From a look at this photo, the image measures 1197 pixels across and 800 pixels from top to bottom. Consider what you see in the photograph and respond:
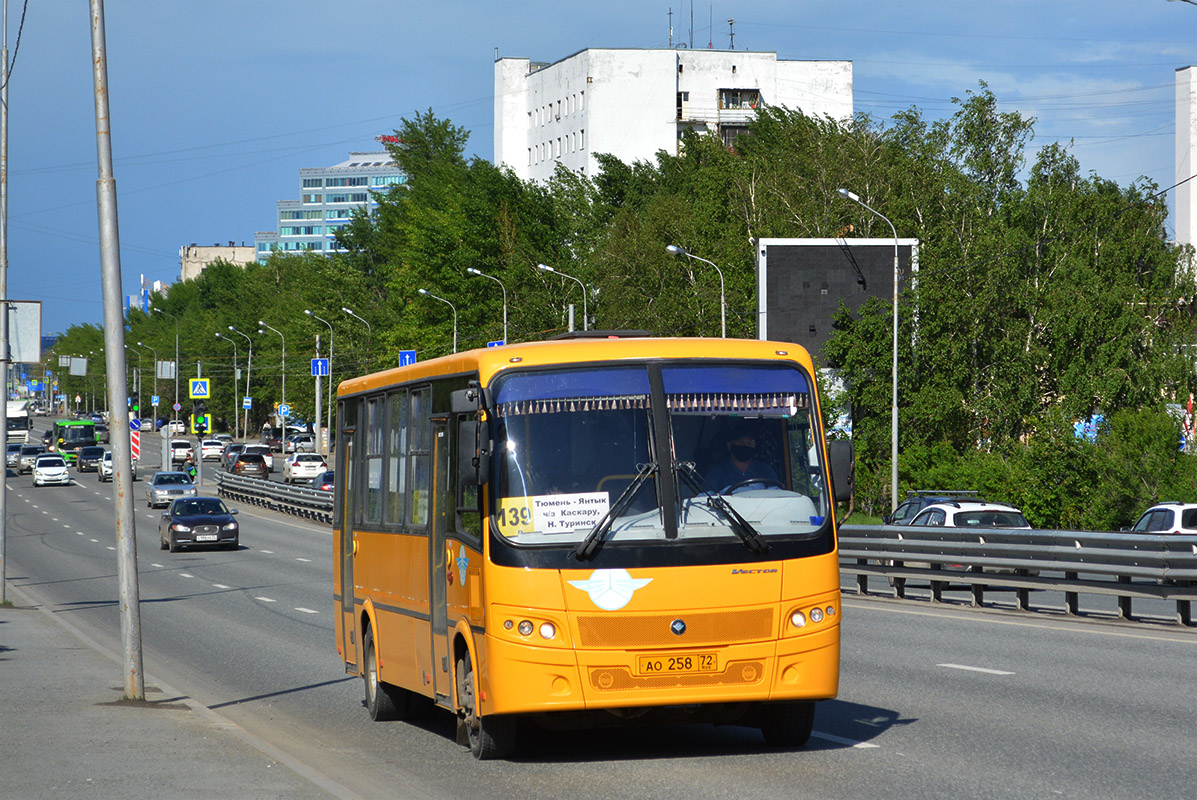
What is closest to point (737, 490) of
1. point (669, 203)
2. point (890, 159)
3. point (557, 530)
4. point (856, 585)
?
point (557, 530)

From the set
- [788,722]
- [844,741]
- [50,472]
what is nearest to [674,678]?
[788,722]

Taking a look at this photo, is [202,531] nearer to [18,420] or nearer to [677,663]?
[677,663]

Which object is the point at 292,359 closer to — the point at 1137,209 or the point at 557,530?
the point at 1137,209

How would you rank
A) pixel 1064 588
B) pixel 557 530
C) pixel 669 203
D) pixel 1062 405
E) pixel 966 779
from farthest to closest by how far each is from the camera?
pixel 669 203, pixel 1062 405, pixel 1064 588, pixel 557 530, pixel 966 779

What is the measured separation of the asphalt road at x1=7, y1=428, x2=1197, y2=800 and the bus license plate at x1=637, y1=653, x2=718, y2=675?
1.93ft

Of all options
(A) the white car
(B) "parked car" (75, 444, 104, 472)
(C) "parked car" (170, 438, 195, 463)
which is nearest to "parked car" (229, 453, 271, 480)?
(A) the white car

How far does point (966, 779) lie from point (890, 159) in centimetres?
6095

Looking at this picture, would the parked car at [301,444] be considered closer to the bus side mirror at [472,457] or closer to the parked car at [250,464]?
the parked car at [250,464]

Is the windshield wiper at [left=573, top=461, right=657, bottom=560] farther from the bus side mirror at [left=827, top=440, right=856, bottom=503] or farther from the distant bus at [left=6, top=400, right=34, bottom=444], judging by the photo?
the distant bus at [left=6, top=400, right=34, bottom=444]

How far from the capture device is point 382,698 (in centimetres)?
1195

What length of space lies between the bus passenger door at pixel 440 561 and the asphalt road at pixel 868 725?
0.53m

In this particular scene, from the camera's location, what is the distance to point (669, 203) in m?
76.2

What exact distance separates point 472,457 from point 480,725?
67.7 inches

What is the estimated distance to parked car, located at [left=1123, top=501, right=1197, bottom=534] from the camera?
25359 mm
